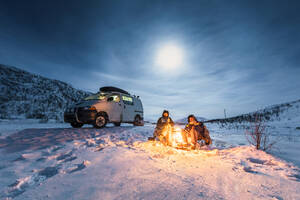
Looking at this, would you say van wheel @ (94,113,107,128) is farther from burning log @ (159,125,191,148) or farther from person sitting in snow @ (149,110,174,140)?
burning log @ (159,125,191,148)

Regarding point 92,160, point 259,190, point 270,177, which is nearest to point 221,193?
point 259,190

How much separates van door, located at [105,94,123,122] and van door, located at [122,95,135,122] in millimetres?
386

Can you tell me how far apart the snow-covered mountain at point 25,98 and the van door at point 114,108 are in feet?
30.0

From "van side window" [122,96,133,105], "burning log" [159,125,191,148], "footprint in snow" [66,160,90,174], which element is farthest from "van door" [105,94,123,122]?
"footprint in snow" [66,160,90,174]

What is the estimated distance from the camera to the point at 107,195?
147cm

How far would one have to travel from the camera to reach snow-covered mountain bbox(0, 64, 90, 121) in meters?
15.9

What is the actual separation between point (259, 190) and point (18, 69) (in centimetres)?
4238

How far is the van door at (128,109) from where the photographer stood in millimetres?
8533

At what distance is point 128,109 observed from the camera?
8820 millimetres

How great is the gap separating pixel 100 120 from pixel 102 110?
52cm

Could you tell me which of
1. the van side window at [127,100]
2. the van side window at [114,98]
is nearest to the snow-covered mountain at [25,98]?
the van side window at [127,100]

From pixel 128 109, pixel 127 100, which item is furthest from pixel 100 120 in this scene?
pixel 127 100

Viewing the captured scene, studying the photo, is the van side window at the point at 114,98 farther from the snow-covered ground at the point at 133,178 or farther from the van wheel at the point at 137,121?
the snow-covered ground at the point at 133,178

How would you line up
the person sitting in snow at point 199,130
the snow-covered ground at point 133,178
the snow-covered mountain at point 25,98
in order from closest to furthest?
the snow-covered ground at point 133,178 < the person sitting in snow at point 199,130 < the snow-covered mountain at point 25,98
